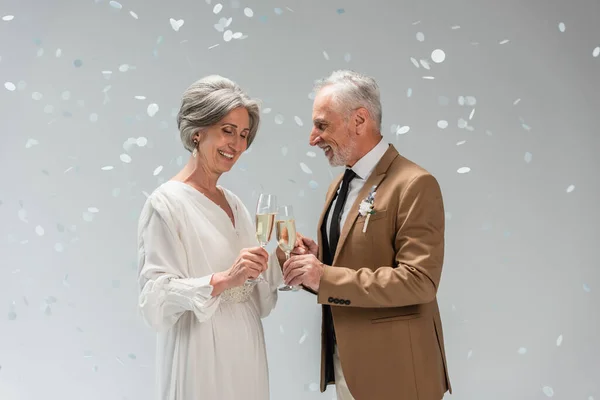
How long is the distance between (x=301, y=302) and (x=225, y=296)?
5.99ft

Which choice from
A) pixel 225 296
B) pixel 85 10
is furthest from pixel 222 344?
pixel 85 10

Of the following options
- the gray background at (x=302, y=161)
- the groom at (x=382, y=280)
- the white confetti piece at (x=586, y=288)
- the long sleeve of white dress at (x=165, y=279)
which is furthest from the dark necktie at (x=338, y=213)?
the white confetti piece at (x=586, y=288)

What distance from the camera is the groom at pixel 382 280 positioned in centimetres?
259

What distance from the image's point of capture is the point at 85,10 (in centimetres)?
445

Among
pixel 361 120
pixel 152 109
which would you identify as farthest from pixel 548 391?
pixel 152 109

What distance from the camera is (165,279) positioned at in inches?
97.0

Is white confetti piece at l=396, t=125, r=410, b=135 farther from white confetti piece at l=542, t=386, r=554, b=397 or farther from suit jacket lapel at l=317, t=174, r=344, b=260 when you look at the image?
white confetti piece at l=542, t=386, r=554, b=397

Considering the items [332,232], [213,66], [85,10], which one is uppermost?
[85,10]

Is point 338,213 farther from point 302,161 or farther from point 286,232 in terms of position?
point 302,161

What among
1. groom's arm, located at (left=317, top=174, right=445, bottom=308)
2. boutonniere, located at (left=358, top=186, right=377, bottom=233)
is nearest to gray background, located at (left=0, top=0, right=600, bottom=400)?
boutonniere, located at (left=358, top=186, right=377, bottom=233)

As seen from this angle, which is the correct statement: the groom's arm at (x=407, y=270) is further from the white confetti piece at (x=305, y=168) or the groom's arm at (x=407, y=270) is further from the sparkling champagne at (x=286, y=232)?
the white confetti piece at (x=305, y=168)

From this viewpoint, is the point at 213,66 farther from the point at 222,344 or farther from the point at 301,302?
the point at 222,344

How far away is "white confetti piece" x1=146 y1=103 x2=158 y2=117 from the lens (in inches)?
174

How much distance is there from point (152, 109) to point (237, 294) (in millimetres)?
2132
